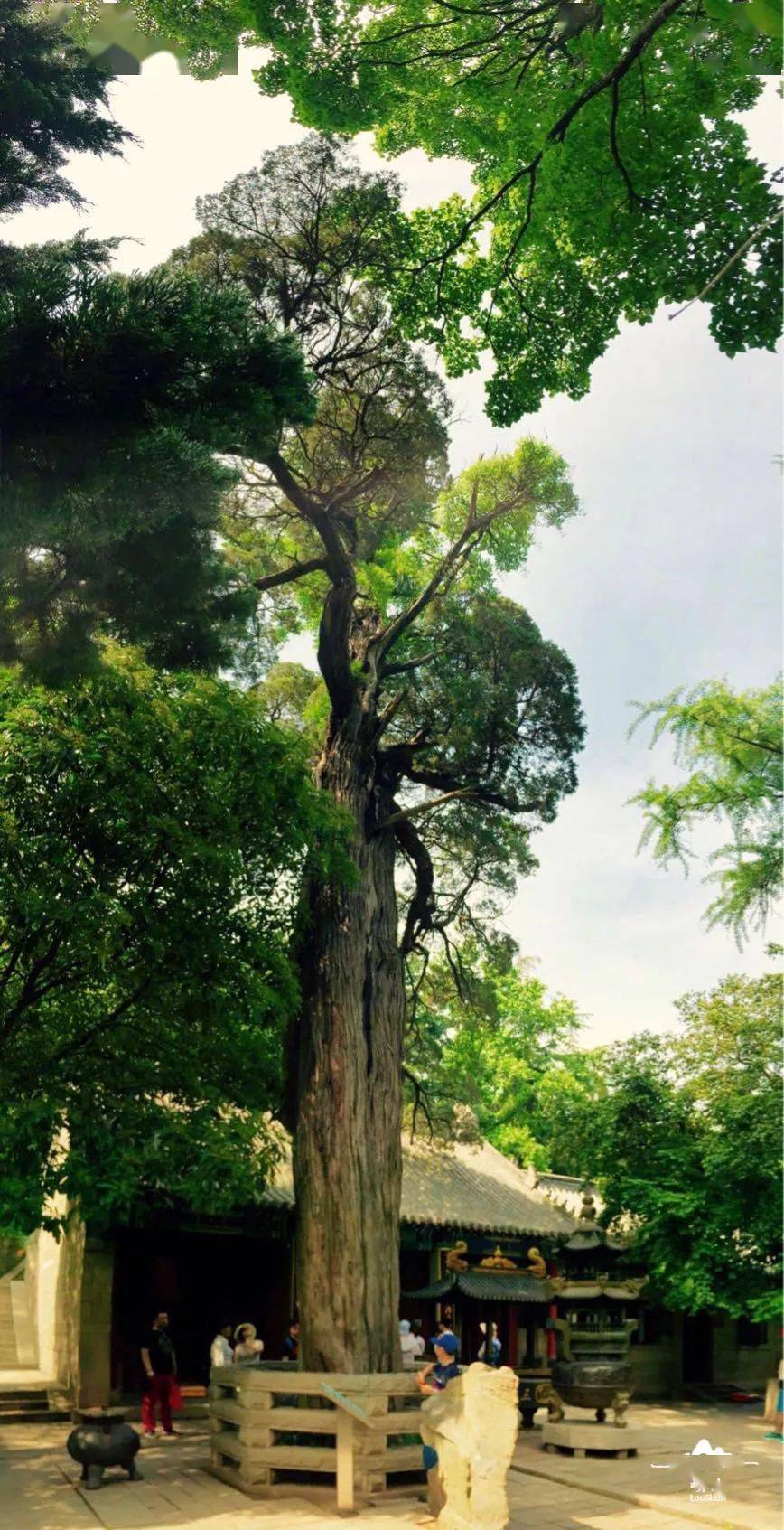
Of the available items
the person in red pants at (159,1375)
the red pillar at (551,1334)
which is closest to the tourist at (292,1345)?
the person in red pants at (159,1375)

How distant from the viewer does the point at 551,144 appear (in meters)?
5.27

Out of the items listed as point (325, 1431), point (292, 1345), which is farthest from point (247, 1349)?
point (325, 1431)

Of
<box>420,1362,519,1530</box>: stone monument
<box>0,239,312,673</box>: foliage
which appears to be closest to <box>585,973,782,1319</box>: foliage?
<box>420,1362,519,1530</box>: stone monument

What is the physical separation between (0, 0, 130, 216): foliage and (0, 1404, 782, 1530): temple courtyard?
802 centimetres

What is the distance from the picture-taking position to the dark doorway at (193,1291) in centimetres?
1406

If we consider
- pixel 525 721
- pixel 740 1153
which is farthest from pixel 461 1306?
pixel 525 721

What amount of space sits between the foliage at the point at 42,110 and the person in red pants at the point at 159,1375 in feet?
31.6

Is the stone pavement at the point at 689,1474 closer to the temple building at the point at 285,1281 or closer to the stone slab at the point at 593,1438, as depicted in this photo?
the stone slab at the point at 593,1438

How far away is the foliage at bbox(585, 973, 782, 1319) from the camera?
1680 centimetres

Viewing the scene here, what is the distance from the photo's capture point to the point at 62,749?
30.7 feet

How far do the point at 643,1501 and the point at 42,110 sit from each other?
32.8 feet

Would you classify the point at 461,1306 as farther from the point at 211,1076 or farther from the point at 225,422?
the point at 225,422

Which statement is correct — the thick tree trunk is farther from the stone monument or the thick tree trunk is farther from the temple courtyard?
the stone monument

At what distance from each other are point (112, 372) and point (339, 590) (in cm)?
753
